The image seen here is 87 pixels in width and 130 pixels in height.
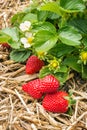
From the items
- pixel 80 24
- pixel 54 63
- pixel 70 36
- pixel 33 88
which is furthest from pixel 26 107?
pixel 80 24

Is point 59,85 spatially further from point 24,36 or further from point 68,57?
point 24,36

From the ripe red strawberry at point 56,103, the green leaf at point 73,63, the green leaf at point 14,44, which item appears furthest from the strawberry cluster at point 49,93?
the green leaf at point 14,44

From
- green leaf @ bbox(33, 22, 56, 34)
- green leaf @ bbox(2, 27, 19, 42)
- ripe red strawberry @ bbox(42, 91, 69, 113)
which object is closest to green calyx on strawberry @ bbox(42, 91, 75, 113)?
ripe red strawberry @ bbox(42, 91, 69, 113)

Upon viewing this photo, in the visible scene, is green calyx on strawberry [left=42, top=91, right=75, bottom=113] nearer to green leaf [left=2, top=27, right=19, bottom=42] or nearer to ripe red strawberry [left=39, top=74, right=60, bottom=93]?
ripe red strawberry [left=39, top=74, right=60, bottom=93]

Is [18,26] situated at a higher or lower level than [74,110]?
higher

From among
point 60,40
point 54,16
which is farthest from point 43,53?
point 54,16

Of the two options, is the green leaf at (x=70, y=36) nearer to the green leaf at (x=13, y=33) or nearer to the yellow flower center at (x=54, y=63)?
the yellow flower center at (x=54, y=63)
